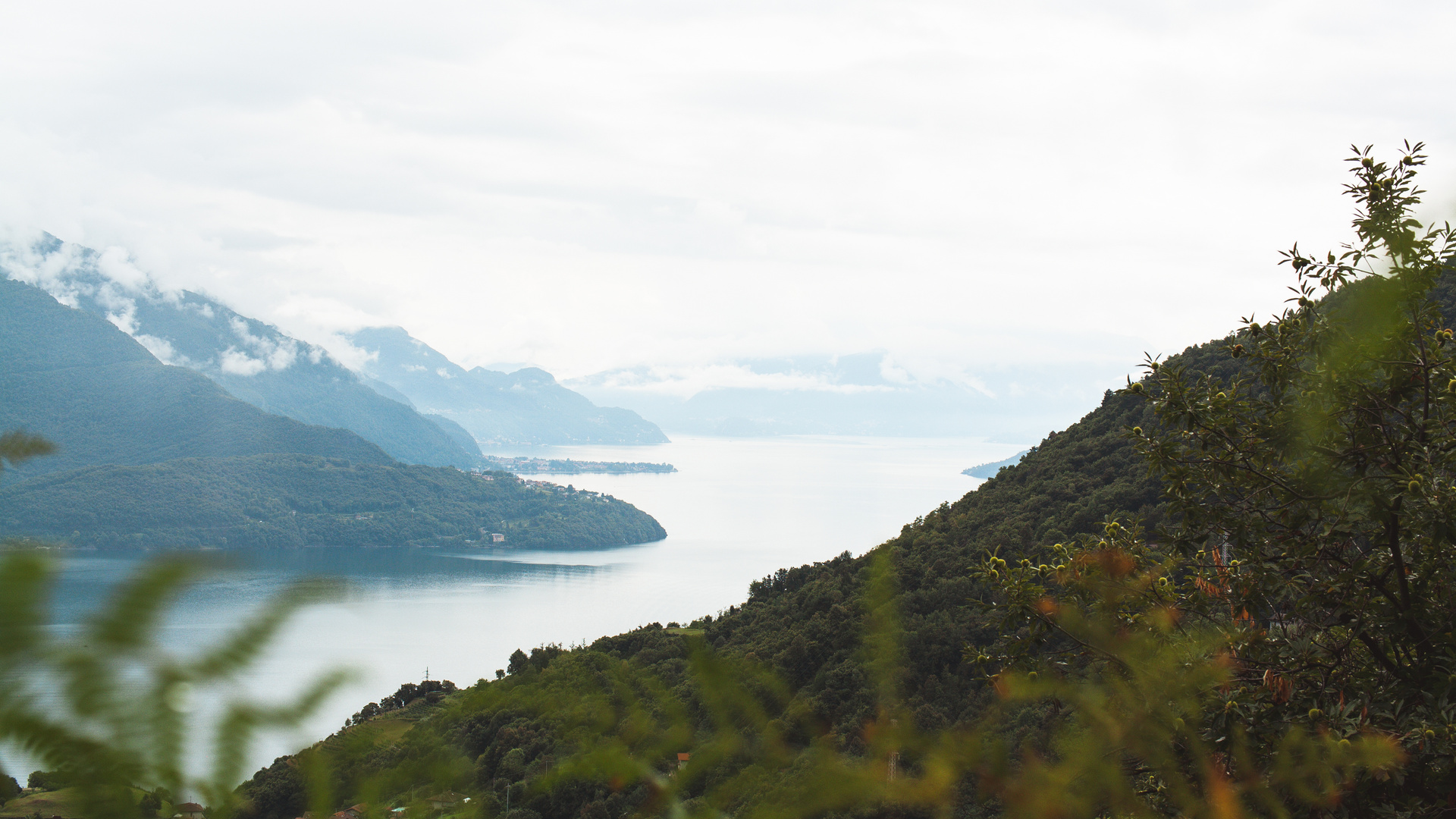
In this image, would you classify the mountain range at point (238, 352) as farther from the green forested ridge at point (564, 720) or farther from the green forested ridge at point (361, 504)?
the green forested ridge at point (564, 720)

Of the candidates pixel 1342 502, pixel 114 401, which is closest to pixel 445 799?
pixel 1342 502

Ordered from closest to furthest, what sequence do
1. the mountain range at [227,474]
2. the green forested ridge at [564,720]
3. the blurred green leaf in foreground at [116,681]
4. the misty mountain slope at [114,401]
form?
the blurred green leaf in foreground at [116,681], the green forested ridge at [564,720], the misty mountain slope at [114,401], the mountain range at [227,474]

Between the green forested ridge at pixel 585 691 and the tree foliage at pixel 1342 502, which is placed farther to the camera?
the tree foliage at pixel 1342 502

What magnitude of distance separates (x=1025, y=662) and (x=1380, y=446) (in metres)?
1.23

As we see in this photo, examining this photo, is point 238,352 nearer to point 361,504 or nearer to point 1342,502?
point 361,504

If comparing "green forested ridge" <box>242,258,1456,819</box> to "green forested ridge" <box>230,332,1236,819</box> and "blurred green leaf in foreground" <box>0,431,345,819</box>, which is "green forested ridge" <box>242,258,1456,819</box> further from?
"blurred green leaf in foreground" <box>0,431,345,819</box>

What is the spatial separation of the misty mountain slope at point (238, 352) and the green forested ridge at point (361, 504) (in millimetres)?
51214

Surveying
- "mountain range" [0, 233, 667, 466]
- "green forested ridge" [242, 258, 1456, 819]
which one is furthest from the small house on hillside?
"mountain range" [0, 233, 667, 466]

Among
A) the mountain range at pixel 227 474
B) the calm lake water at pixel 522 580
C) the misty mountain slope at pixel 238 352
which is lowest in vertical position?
the calm lake water at pixel 522 580

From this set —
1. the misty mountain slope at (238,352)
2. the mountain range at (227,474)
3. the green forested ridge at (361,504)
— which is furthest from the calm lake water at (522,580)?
the misty mountain slope at (238,352)

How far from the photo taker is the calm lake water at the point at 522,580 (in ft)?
2.33

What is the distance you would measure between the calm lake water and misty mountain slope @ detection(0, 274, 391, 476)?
30.6 ft

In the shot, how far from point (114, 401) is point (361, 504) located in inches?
684

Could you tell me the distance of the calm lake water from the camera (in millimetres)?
711
